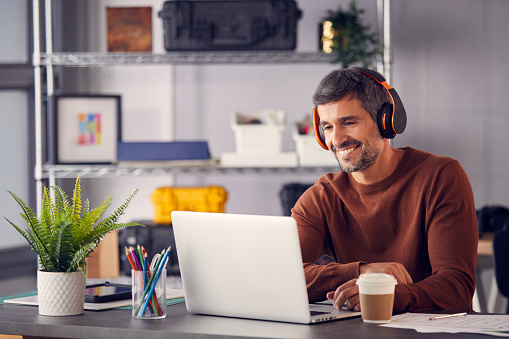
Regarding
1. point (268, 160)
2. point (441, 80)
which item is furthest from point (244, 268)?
point (441, 80)

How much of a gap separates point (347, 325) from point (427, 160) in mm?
722

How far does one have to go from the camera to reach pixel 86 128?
11.2 ft

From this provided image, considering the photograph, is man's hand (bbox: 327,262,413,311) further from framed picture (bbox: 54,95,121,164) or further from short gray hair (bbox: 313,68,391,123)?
framed picture (bbox: 54,95,121,164)

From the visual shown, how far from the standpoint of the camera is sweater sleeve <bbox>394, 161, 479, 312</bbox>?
1.64m

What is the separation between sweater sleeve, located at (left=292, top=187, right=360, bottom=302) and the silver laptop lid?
280mm

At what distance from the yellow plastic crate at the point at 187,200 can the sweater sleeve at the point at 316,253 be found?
1260 mm

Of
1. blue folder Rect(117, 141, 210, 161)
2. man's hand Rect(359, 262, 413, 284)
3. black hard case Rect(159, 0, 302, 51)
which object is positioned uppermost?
black hard case Rect(159, 0, 302, 51)

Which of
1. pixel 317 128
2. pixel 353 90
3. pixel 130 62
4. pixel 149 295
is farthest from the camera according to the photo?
pixel 130 62

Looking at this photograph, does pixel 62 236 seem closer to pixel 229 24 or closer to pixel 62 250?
pixel 62 250

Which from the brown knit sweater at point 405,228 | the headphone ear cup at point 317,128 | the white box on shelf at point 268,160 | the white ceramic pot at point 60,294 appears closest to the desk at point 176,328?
the white ceramic pot at point 60,294

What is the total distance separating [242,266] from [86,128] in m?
2.07

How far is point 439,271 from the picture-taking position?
69.7 inches

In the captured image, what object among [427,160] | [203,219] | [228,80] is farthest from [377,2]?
[203,219]

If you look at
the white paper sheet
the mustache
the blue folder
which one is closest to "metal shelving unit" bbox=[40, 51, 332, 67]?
Result: the blue folder
